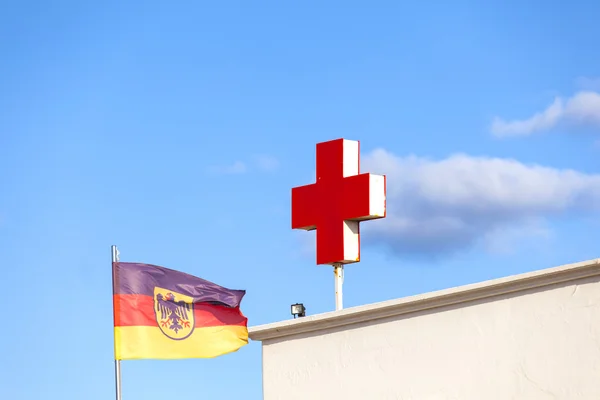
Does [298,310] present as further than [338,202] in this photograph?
No

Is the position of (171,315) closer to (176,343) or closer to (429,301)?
(176,343)

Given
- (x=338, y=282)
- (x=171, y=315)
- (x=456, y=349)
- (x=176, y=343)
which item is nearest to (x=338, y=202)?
(x=338, y=282)

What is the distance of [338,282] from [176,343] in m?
2.73

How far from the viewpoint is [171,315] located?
17.3 m

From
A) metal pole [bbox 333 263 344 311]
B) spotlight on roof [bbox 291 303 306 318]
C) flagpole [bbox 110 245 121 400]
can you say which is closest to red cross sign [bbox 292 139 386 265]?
metal pole [bbox 333 263 344 311]

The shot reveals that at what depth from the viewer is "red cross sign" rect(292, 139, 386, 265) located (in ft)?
58.2

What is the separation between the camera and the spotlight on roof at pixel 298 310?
16703 mm

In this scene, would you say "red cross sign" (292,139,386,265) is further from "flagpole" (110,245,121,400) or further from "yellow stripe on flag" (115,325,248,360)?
"flagpole" (110,245,121,400)

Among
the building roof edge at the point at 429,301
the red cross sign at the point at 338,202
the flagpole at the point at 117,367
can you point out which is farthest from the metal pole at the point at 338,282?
the flagpole at the point at 117,367

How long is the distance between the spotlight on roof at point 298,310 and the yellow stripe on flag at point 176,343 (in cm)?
108

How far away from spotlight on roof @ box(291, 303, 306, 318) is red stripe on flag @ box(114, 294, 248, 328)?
1151 millimetres

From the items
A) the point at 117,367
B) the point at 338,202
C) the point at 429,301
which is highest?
the point at 338,202

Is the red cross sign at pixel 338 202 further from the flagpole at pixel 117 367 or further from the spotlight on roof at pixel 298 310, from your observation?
the flagpole at pixel 117 367

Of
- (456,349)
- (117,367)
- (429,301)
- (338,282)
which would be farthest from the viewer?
(338,282)
